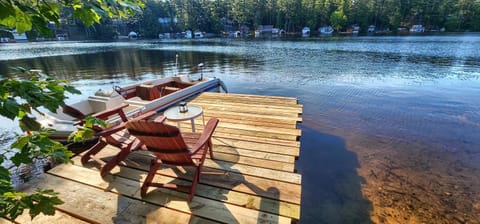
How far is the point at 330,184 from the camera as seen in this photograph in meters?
3.78

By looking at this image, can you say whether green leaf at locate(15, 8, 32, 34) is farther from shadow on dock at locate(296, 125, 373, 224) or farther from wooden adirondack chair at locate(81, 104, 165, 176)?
shadow on dock at locate(296, 125, 373, 224)

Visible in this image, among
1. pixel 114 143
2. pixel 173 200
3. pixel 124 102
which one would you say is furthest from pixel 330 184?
pixel 124 102

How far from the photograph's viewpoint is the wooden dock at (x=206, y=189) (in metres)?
2.08

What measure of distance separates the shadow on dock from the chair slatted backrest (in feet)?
6.75

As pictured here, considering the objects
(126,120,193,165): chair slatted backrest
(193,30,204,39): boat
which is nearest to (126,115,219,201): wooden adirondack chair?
(126,120,193,165): chair slatted backrest

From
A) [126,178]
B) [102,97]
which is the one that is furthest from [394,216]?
[102,97]

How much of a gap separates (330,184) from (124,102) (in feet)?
14.7

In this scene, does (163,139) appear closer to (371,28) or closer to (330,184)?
(330,184)

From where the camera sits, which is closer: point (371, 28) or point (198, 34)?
point (371, 28)

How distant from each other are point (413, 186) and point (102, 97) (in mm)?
6227

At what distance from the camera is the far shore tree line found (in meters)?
51.3

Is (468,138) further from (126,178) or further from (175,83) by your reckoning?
(175,83)

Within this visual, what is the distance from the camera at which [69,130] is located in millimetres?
4078

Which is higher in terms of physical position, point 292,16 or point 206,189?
point 292,16
